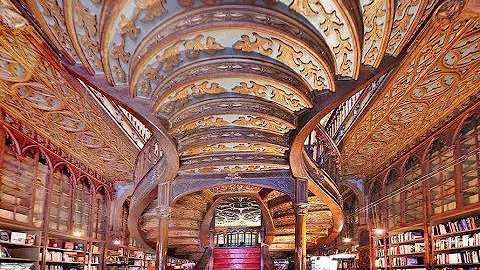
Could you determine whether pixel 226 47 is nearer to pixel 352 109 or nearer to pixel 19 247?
pixel 352 109

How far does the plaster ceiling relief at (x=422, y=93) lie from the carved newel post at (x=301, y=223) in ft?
4.62

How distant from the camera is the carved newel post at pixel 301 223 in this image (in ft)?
26.8

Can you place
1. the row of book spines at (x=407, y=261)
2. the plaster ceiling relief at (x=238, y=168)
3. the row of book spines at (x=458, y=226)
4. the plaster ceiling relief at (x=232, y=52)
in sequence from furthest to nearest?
the row of book spines at (x=407, y=261)
the plaster ceiling relief at (x=238, y=168)
the row of book spines at (x=458, y=226)
the plaster ceiling relief at (x=232, y=52)

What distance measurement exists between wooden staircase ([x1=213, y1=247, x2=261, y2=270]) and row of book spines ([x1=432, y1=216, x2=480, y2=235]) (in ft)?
16.6

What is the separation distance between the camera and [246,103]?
23.6 ft

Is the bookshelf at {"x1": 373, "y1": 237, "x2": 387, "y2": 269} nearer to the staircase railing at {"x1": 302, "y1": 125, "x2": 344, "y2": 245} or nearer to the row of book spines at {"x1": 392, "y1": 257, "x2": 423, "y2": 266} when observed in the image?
the row of book spines at {"x1": 392, "y1": 257, "x2": 423, "y2": 266}

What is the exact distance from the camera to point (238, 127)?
26.6ft

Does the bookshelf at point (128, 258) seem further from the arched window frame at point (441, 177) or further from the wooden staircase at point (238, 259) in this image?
the arched window frame at point (441, 177)

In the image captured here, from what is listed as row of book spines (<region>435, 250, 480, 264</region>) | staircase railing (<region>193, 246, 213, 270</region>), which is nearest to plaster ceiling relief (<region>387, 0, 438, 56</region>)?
row of book spines (<region>435, 250, 480, 264</region>)

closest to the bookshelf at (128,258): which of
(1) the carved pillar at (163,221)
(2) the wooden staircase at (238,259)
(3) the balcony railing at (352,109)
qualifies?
(2) the wooden staircase at (238,259)

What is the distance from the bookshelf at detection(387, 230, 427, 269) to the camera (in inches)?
359

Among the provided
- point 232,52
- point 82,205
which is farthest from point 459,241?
point 82,205

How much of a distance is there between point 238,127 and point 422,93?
290 cm

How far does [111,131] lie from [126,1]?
4780 millimetres
